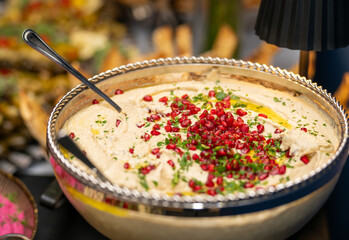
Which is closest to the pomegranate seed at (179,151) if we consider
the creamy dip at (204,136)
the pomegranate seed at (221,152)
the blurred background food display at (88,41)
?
the creamy dip at (204,136)

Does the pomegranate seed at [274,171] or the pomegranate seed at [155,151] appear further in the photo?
the pomegranate seed at [155,151]

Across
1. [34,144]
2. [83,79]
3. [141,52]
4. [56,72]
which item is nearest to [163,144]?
[83,79]

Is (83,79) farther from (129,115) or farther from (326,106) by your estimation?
(326,106)

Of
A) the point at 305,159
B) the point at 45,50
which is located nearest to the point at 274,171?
the point at 305,159

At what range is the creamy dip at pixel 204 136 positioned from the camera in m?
1.21

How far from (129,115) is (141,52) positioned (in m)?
→ 3.70

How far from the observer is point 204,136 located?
138 centimetres

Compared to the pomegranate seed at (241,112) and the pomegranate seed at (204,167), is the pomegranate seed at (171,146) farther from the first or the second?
the pomegranate seed at (241,112)

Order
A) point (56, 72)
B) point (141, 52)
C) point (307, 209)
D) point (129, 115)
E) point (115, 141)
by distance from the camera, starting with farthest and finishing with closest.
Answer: point (141, 52) → point (56, 72) → point (129, 115) → point (115, 141) → point (307, 209)

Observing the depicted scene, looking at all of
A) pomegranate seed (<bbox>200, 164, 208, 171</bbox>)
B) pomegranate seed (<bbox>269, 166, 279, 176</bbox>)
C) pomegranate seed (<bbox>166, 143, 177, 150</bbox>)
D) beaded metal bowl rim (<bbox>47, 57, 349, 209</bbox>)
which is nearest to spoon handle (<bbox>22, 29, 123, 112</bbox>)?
beaded metal bowl rim (<bbox>47, 57, 349, 209</bbox>)

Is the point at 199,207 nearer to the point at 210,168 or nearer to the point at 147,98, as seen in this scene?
the point at 210,168

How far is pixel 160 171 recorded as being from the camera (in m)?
1.24

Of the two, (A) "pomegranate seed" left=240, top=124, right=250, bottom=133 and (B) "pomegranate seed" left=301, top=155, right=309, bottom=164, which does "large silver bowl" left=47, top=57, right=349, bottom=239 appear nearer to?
(B) "pomegranate seed" left=301, top=155, right=309, bottom=164

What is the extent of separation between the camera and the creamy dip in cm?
121
